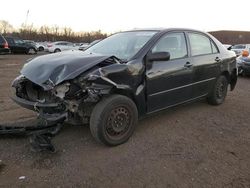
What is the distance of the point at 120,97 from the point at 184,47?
181cm

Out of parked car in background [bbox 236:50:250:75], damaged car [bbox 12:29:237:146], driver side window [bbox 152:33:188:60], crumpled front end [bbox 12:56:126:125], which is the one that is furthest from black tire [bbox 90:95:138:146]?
parked car in background [bbox 236:50:250:75]

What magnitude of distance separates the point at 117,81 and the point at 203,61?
222 centimetres

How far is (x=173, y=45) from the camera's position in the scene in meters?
4.62

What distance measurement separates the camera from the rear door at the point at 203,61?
500 centimetres

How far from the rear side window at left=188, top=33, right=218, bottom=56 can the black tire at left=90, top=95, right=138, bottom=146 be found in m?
1.90

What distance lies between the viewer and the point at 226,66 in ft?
19.3

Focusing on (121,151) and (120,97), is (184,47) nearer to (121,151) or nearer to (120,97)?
(120,97)

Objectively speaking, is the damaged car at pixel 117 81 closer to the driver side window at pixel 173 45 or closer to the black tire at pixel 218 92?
the driver side window at pixel 173 45

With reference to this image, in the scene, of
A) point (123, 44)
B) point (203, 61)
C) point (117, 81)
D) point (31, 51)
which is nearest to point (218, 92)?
point (203, 61)

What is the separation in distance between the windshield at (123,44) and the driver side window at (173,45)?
0.68 ft

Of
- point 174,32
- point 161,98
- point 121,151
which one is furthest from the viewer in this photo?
point 174,32

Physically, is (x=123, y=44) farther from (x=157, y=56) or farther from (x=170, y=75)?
(x=170, y=75)

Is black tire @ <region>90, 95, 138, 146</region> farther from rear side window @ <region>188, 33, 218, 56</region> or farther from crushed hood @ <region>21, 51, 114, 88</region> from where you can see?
rear side window @ <region>188, 33, 218, 56</region>

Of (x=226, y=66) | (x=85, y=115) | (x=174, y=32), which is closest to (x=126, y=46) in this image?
(x=174, y=32)
